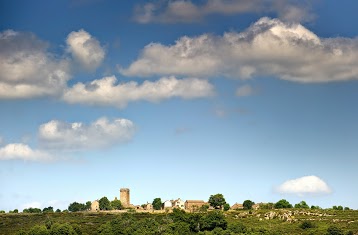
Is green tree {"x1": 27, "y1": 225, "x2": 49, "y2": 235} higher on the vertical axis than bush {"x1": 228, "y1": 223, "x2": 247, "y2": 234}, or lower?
higher

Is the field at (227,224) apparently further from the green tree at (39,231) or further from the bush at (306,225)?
the green tree at (39,231)

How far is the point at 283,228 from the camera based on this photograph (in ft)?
481

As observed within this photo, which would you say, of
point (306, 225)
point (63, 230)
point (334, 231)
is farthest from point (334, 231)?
point (63, 230)

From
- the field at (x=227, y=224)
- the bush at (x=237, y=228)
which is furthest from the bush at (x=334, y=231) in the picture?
the bush at (x=237, y=228)

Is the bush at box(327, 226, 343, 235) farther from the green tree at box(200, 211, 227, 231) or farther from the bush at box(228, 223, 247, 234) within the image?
the green tree at box(200, 211, 227, 231)

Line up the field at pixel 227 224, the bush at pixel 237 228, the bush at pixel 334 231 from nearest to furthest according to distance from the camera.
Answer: the bush at pixel 334 231 → the bush at pixel 237 228 → the field at pixel 227 224

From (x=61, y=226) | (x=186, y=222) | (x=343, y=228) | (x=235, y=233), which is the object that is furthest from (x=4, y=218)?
(x=343, y=228)

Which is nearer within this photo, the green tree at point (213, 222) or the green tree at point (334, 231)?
the green tree at point (334, 231)

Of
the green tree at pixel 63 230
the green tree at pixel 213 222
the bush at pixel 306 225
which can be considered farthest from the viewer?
the bush at pixel 306 225

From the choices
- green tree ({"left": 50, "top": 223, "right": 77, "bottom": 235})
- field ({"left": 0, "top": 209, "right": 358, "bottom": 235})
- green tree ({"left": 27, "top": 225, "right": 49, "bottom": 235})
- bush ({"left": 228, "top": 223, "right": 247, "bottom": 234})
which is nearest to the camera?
bush ({"left": 228, "top": 223, "right": 247, "bottom": 234})

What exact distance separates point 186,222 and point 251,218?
33.7m

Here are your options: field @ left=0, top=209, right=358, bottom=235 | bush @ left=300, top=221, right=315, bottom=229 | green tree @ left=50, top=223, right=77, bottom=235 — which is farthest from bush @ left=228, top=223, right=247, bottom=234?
green tree @ left=50, top=223, right=77, bottom=235

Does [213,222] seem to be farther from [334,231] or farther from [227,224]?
[334,231]

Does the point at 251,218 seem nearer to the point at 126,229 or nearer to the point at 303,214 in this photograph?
the point at 303,214
